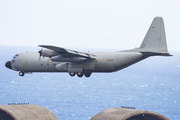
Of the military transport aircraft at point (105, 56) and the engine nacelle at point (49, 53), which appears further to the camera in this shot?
the military transport aircraft at point (105, 56)

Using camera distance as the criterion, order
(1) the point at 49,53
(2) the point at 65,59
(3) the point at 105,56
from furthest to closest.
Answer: (3) the point at 105,56
(2) the point at 65,59
(1) the point at 49,53

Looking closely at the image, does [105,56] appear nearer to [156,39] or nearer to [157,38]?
Result: [156,39]

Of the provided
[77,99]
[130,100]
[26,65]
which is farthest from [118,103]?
[26,65]

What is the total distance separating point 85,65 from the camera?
5497 cm

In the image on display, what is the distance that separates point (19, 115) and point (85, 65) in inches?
1093

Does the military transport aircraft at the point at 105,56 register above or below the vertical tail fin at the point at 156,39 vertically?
below

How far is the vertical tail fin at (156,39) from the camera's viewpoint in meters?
54.3

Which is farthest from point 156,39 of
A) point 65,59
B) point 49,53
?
point 49,53

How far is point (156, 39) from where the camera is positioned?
54.9 meters

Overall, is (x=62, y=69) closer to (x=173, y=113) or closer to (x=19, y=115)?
(x=19, y=115)

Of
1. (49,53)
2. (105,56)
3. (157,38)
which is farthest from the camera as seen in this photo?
(157,38)

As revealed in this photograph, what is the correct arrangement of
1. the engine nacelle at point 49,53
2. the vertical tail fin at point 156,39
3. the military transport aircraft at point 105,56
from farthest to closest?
the vertical tail fin at point 156,39 → the military transport aircraft at point 105,56 → the engine nacelle at point 49,53

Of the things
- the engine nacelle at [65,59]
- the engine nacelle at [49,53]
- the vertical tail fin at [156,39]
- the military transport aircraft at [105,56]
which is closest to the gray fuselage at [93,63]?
the military transport aircraft at [105,56]

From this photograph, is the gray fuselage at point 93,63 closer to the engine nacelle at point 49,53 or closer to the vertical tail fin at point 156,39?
the vertical tail fin at point 156,39
